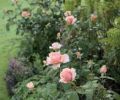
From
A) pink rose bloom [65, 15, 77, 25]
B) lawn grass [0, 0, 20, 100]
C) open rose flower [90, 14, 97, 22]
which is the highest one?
pink rose bloom [65, 15, 77, 25]

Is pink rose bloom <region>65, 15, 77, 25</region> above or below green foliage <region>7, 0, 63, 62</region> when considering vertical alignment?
above

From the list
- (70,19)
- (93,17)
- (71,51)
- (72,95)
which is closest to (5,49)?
(71,51)

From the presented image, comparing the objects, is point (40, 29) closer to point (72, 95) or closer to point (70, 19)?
point (70, 19)

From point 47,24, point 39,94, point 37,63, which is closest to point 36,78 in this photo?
point 39,94

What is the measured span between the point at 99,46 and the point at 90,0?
47.5 inches

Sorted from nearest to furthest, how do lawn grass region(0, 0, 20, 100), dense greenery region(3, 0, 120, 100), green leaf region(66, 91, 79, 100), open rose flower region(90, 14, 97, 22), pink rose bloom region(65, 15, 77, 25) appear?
green leaf region(66, 91, 79, 100) → dense greenery region(3, 0, 120, 100) → pink rose bloom region(65, 15, 77, 25) → open rose flower region(90, 14, 97, 22) → lawn grass region(0, 0, 20, 100)

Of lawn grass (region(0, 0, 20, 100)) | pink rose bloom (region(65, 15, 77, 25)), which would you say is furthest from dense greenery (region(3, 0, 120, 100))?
lawn grass (region(0, 0, 20, 100))

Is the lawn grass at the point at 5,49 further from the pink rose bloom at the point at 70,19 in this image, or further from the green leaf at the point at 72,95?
the green leaf at the point at 72,95

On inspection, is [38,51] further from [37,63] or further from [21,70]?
[37,63]

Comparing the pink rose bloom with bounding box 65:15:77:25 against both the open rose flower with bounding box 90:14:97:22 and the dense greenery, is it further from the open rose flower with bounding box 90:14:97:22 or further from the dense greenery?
the open rose flower with bounding box 90:14:97:22

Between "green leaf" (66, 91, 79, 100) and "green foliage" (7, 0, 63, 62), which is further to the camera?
"green foliage" (7, 0, 63, 62)

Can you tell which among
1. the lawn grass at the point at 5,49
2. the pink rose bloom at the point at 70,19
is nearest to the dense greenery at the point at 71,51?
the pink rose bloom at the point at 70,19

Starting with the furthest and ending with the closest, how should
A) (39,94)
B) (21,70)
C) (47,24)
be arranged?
(47,24), (21,70), (39,94)

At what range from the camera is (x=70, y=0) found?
12.3ft
